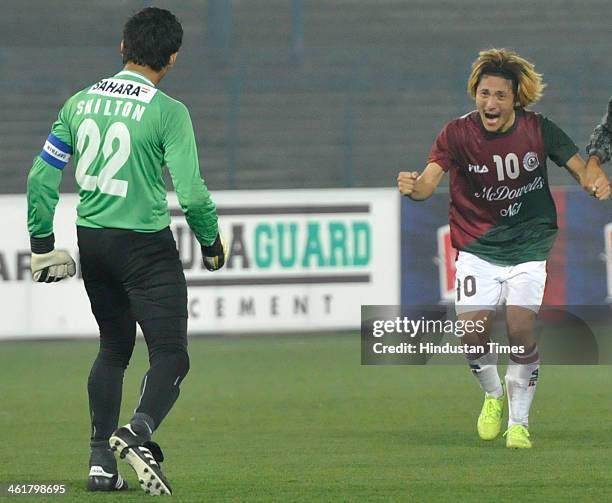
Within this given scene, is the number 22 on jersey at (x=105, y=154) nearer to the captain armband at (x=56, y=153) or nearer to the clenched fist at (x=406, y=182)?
the captain armband at (x=56, y=153)

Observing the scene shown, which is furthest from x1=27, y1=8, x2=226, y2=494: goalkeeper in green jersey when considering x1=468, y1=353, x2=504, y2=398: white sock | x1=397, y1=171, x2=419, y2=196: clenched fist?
x1=468, y1=353, x2=504, y2=398: white sock

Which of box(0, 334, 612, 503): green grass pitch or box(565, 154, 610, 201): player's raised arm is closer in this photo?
box(0, 334, 612, 503): green grass pitch

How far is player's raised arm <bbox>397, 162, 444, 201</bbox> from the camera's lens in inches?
290

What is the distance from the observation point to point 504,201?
7.79 metres

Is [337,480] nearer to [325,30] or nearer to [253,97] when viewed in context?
[253,97]

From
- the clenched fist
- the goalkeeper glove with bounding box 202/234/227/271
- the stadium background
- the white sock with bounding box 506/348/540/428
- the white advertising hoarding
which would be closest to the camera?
the goalkeeper glove with bounding box 202/234/227/271

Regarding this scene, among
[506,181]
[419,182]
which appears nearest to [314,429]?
[419,182]

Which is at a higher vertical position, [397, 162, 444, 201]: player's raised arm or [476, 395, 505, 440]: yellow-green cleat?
[397, 162, 444, 201]: player's raised arm

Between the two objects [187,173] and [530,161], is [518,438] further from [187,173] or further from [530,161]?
[187,173]

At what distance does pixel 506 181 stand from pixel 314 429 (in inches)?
69.5

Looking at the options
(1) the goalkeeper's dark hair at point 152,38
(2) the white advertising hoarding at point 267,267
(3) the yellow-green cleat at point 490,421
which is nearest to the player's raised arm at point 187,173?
(1) the goalkeeper's dark hair at point 152,38

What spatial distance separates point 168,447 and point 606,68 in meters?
11.8

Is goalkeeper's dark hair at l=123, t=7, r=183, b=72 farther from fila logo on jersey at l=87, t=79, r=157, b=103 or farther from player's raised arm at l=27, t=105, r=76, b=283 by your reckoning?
player's raised arm at l=27, t=105, r=76, b=283

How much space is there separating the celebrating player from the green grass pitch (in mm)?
430
